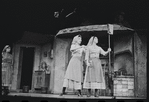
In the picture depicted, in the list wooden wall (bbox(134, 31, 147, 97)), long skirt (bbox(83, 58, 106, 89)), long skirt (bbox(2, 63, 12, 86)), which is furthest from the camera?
long skirt (bbox(2, 63, 12, 86))

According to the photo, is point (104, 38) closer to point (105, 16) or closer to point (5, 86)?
point (105, 16)

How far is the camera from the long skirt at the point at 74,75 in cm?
635

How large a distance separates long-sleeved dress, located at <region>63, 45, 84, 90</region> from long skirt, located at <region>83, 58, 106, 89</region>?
254 mm

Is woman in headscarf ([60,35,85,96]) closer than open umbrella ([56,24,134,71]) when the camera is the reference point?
Yes

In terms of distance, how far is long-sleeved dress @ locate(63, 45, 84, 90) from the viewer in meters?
6.35

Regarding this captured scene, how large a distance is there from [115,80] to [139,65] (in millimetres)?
1069

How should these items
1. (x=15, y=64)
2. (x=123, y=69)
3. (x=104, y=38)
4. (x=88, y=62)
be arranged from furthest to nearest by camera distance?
(x=15, y=64) → (x=104, y=38) → (x=123, y=69) → (x=88, y=62)

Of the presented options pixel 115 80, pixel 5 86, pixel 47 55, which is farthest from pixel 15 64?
pixel 115 80

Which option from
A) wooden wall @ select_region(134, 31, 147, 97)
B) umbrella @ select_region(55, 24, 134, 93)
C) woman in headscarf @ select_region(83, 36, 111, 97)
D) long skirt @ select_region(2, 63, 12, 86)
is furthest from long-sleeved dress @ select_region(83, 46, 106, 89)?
long skirt @ select_region(2, 63, 12, 86)

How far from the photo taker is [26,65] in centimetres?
1062

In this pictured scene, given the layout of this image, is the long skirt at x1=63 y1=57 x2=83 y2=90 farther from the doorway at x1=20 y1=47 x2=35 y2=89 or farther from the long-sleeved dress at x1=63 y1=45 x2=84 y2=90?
the doorway at x1=20 y1=47 x2=35 y2=89

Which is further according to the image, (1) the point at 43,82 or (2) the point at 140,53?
(1) the point at 43,82

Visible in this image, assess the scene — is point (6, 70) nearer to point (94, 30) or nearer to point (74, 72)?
point (74, 72)

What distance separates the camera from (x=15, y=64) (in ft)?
32.0
